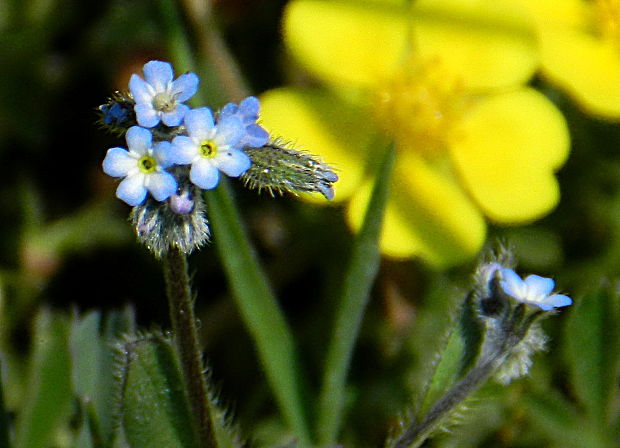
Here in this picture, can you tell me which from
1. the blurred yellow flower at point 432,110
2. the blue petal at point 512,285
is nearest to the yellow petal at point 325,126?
the blurred yellow flower at point 432,110

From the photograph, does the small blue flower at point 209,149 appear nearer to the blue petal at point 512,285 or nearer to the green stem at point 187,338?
the green stem at point 187,338

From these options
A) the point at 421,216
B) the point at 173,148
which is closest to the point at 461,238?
the point at 421,216

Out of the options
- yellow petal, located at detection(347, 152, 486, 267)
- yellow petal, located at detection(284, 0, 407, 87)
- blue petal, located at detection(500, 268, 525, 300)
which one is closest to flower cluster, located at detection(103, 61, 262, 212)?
blue petal, located at detection(500, 268, 525, 300)

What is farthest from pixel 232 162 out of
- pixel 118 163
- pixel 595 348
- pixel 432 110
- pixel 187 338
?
pixel 432 110

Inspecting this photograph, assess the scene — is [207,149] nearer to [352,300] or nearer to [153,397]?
[153,397]

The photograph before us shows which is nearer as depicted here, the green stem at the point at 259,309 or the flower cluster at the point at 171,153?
the flower cluster at the point at 171,153

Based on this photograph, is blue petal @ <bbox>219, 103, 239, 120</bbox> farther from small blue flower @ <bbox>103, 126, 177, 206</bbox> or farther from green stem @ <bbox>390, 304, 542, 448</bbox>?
green stem @ <bbox>390, 304, 542, 448</bbox>
